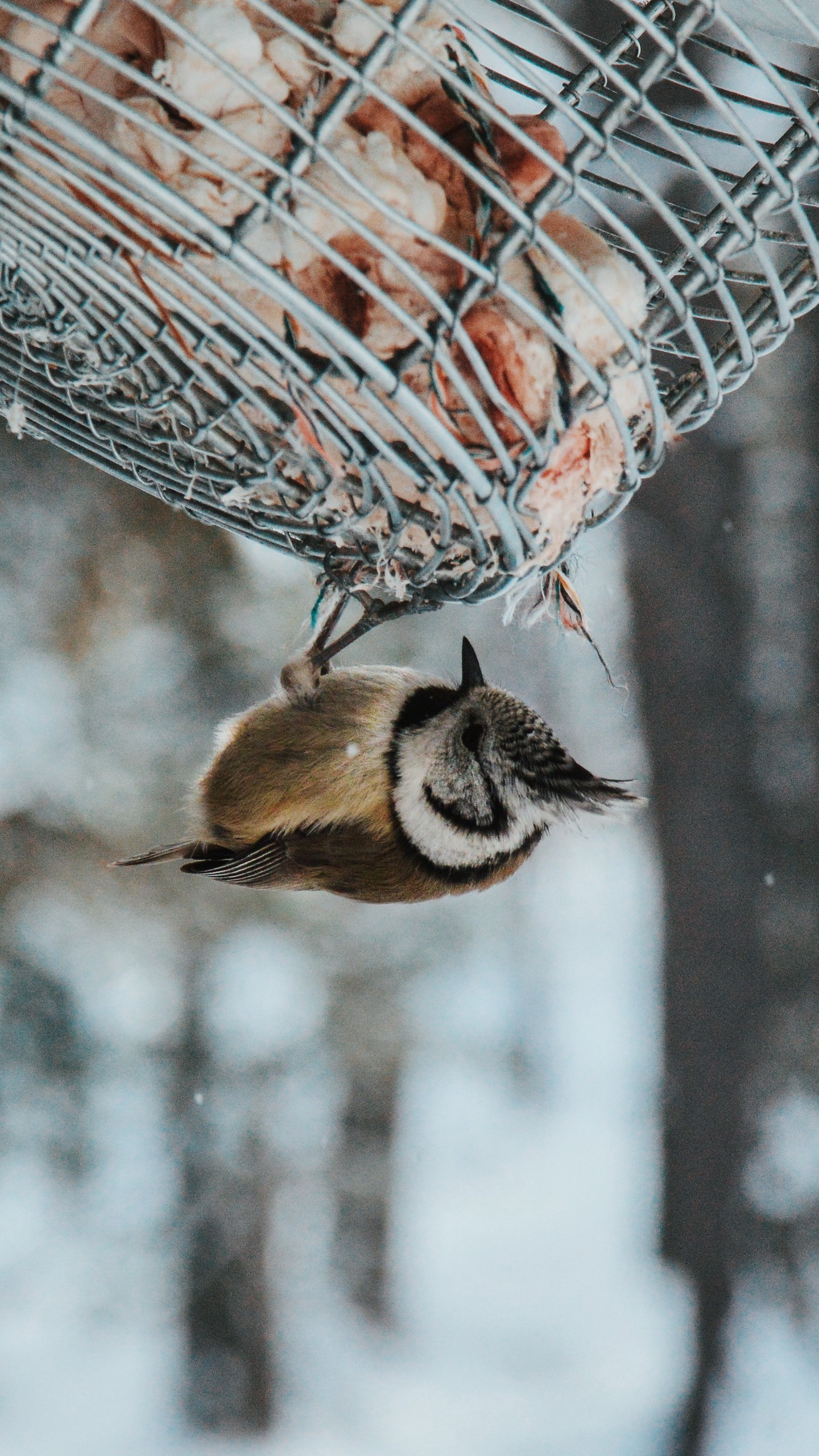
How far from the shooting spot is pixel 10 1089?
89.7 inches

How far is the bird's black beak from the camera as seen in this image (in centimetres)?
96

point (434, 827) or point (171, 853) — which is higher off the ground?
point (434, 827)

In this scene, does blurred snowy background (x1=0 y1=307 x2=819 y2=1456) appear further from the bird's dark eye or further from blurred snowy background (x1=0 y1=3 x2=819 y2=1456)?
the bird's dark eye

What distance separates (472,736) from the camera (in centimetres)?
94

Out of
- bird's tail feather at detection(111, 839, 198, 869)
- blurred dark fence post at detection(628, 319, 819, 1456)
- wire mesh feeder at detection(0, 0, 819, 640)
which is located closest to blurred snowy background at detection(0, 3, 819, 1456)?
blurred dark fence post at detection(628, 319, 819, 1456)

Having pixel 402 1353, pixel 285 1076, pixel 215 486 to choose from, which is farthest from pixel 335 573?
pixel 402 1353

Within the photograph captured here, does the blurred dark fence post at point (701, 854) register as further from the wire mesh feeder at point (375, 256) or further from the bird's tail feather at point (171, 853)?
the wire mesh feeder at point (375, 256)

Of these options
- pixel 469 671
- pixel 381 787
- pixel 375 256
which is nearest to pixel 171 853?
pixel 381 787

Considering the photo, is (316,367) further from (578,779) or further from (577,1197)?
(577,1197)

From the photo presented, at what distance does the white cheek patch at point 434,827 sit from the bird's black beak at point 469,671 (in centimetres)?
5

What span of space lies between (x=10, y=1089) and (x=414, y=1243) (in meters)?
0.91

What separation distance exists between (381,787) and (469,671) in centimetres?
12

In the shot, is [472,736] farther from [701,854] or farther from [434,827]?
[701,854]

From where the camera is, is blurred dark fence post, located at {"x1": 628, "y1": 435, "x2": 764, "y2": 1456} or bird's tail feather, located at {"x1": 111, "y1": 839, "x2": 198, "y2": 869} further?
blurred dark fence post, located at {"x1": 628, "y1": 435, "x2": 764, "y2": 1456}
